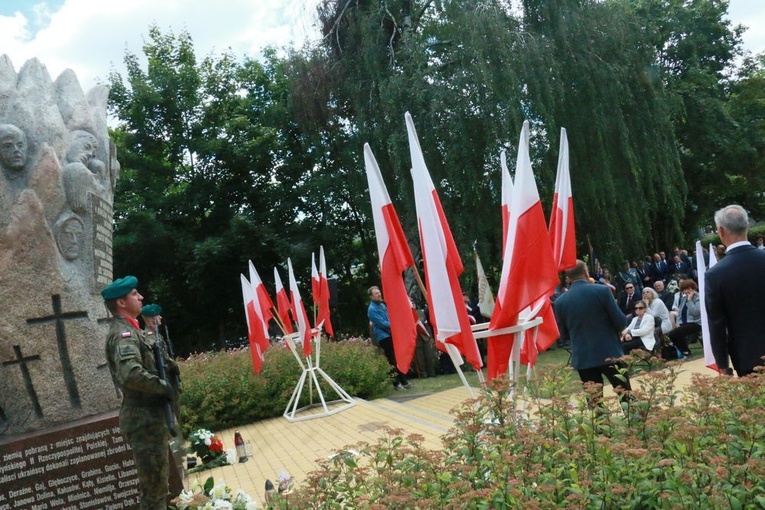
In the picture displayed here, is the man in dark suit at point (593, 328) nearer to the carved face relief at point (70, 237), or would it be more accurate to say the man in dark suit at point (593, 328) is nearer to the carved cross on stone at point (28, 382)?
the carved face relief at point (70, 237)

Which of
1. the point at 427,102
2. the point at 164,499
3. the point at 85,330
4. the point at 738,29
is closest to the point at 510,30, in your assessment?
the point at 427,102

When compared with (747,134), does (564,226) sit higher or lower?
lower

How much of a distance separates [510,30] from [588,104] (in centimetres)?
243

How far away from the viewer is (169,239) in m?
23.9

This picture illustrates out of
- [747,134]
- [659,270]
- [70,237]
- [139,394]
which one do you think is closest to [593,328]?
[139,394]

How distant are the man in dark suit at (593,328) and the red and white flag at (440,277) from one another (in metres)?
1.61

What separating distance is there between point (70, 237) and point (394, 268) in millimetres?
2980

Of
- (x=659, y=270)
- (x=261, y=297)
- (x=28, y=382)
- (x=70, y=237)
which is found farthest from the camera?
(x=659, y=270)

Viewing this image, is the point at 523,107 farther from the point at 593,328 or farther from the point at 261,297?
the point at 593,328

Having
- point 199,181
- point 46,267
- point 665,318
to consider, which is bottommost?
point 665,318

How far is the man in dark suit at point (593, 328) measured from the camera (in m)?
5.81

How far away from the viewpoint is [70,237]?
5.92 metres

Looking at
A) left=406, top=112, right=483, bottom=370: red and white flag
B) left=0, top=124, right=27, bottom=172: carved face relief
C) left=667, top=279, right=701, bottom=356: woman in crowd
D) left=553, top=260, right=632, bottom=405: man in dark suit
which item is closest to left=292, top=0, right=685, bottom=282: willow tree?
left=667, top=279, right=701, bottom=356: woman in crowd

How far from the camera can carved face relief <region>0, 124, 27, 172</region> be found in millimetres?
5684
